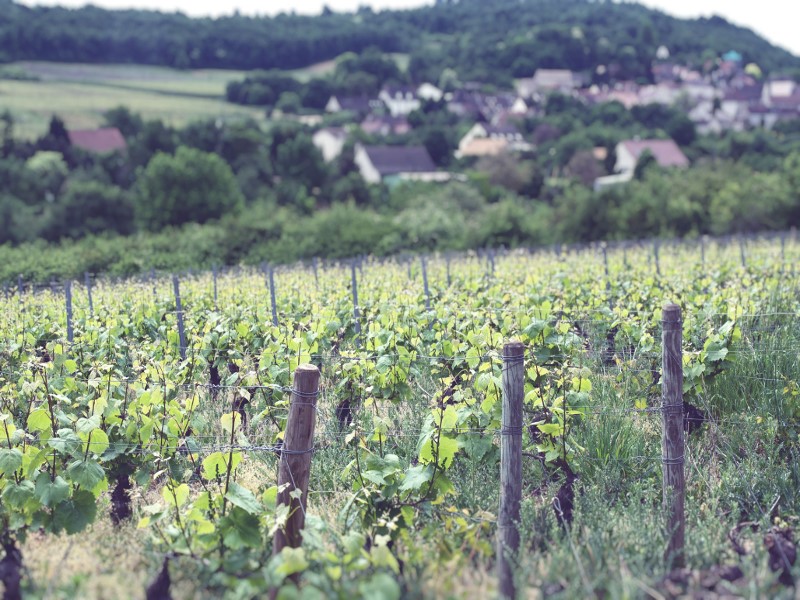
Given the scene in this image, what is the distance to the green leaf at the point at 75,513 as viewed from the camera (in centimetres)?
446

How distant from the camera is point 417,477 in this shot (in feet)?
15.0

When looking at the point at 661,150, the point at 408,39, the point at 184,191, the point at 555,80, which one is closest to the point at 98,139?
the point at 184,191

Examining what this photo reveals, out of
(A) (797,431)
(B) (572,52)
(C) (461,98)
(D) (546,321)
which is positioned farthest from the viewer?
(B) (572,52)

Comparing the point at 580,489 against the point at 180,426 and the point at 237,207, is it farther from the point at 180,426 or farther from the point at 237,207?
the point at 237,207

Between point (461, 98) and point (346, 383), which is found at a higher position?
point (461, 98)

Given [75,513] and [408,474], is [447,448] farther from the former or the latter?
[75,513]

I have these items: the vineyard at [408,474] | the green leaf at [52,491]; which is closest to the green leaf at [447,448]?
the vineyard at [408,474]

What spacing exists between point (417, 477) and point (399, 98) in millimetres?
120272

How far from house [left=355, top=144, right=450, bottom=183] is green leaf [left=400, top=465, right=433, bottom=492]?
6546 cm

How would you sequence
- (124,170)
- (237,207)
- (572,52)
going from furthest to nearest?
(572,52), (124,170), (237,207)

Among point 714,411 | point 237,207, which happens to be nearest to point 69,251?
point 237,207

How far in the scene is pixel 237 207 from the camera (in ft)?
147

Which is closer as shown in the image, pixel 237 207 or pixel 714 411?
pixel 714 411

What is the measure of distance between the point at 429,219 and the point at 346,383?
32010 millimetres
